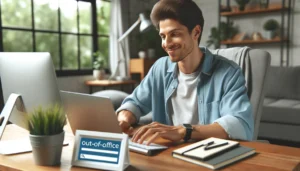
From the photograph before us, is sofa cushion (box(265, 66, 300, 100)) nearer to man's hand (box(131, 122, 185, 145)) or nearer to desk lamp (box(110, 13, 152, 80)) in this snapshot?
desk lamp (box(110, 13, 152, 80))

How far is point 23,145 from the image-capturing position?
102 cm

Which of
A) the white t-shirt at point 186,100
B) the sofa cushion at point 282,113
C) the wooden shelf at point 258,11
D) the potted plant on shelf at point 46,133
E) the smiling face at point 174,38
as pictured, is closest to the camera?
the potted plant on shelf at point 46,133

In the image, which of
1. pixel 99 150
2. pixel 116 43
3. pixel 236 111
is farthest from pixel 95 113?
pixel 116 43

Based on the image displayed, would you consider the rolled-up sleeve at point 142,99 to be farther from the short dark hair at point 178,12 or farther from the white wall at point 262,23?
the white wall at point 262,23

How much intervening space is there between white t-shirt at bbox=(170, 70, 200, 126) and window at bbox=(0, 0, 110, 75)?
2709 mm

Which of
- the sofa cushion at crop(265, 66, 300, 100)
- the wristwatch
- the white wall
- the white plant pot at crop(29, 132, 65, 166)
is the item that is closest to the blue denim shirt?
the wristwatch

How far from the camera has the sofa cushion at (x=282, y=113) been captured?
2.96m

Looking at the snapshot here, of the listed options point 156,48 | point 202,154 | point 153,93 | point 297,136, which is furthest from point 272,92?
point 202,154

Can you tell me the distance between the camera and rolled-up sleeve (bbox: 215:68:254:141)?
41.0 inches

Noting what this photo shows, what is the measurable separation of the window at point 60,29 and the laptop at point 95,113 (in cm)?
287

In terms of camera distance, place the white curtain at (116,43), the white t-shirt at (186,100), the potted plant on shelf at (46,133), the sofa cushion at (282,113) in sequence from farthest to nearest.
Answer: the white curtain at (116,43), the sofa cushion at (282,113), the white t-shirt at (186,100), the potted plant on shelf at (46,133)

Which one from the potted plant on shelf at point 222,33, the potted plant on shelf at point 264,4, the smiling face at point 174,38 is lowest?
the smiling face at point 174,38

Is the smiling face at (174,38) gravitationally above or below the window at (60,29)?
below

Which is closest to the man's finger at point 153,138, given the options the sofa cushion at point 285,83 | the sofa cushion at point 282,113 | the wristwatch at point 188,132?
the wristwatch at point 188,132
